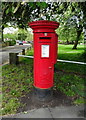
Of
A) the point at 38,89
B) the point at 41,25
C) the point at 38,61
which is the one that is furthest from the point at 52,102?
the point at 41,25

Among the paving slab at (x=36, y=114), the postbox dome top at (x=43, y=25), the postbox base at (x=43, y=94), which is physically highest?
the postbox dome top at (x=43, y=25)

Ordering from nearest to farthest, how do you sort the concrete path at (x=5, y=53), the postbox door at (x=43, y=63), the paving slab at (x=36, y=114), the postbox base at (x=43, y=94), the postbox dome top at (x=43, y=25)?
1. the paving slab at (x=36, y=114)
2. the postbox dome top at (x=43, y=25)
3. the postbox door at (x=43, y=63)
4. the postbox base at (x=43, y=94)
5. the concrete path at (x=5, y=53)

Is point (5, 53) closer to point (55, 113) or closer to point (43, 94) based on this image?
point (43, 94)

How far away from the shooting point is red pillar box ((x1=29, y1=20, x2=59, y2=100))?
2617mm

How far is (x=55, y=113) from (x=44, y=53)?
1.31 metres

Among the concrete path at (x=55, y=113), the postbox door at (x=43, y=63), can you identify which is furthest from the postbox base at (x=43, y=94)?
the concrete path at (x=55, y=113)

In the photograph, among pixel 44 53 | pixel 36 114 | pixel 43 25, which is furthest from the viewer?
pixel 44 53

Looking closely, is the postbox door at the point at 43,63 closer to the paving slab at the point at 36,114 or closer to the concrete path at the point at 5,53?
the paving slab at the point at 36,114

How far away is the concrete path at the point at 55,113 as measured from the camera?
2.40 metres

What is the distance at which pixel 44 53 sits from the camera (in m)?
2.75

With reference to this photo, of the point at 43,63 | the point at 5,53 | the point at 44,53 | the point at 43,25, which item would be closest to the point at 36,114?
the point at 43,63

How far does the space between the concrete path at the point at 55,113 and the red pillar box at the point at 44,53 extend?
0.47 m

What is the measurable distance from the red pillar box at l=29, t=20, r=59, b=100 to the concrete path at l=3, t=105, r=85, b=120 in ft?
1.54

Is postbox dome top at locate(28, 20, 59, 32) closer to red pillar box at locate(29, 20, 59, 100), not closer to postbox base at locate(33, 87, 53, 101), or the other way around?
red pillar box at locate(29, 20, 59, 100)
